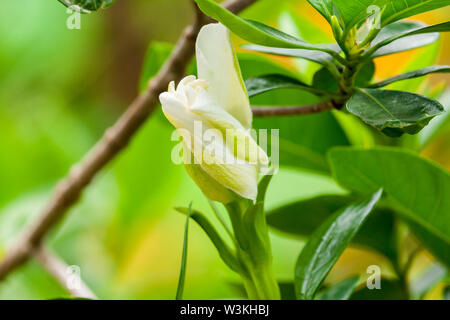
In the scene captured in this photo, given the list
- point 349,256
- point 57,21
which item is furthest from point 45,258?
point 57,21

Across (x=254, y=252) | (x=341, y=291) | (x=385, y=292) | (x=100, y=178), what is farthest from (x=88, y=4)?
(x=100, y=178)

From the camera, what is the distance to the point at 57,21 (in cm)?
160

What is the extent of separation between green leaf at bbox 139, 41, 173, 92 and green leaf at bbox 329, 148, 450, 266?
0.22m

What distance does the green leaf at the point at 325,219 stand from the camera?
552 millimetres

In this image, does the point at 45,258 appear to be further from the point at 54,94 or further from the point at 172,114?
the point at 54,94

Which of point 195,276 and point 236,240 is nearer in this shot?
point 236,240

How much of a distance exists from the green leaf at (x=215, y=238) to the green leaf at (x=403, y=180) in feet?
0.46

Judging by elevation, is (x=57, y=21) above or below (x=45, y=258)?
above

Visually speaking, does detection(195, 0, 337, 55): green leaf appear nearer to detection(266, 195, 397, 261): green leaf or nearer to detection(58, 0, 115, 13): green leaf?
detection(58, 0, 115, 13): green leaf

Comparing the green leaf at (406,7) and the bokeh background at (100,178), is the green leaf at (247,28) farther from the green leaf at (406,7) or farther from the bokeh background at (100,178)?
the bokeh background at (100,178)

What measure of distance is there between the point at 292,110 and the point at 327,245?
113mm

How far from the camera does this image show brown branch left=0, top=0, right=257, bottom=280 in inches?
18.9

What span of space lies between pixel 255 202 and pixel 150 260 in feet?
3.07

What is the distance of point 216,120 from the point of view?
0.31 metres
